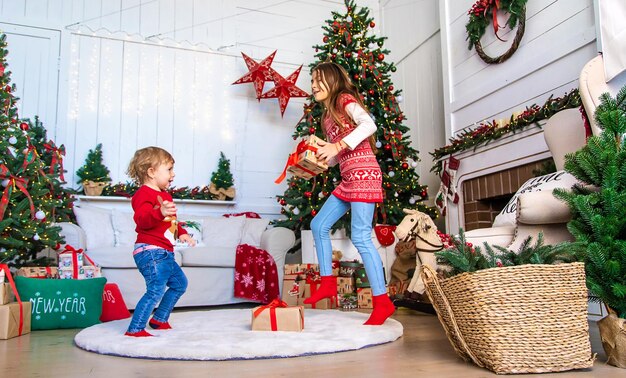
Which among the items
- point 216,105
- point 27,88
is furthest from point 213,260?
point 27,88

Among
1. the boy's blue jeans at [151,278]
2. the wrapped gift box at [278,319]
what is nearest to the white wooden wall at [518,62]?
the wrapped gift box at [278,319]

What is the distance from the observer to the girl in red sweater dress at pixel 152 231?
223 cm

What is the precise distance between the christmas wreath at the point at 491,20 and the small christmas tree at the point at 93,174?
3.67 metres

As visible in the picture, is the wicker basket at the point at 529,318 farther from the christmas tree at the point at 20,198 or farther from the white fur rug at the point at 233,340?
the christmas tree at the point at 20,198

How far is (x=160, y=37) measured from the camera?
5672 millimetres

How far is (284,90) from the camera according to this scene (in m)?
5.77

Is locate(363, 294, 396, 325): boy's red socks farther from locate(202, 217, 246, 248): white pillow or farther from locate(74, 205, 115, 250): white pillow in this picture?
locate(74, 205, 115, 250): white pillow

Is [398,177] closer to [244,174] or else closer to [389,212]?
[389,212]

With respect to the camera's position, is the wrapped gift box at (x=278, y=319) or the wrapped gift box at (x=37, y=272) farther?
the wrapped gift box at (x=37, y=272)

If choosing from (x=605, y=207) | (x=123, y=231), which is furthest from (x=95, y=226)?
(x=605, y=207)

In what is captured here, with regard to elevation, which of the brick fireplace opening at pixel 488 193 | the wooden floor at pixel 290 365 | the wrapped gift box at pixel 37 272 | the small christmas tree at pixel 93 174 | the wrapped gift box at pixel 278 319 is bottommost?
the wooden floor at pixel 290 365

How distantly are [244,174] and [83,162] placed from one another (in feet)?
5.49

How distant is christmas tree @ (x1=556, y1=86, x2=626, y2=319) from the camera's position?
5.58 feet

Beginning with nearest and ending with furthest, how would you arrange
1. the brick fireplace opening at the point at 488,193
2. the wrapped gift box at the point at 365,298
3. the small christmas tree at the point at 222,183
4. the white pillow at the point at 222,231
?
the brick fireplace opening at the point at 488,193 → the wrapped gift box at the point at 365,298 → the white pillow at the point at 222,231 → the small christmas tree at the point at 222,183
